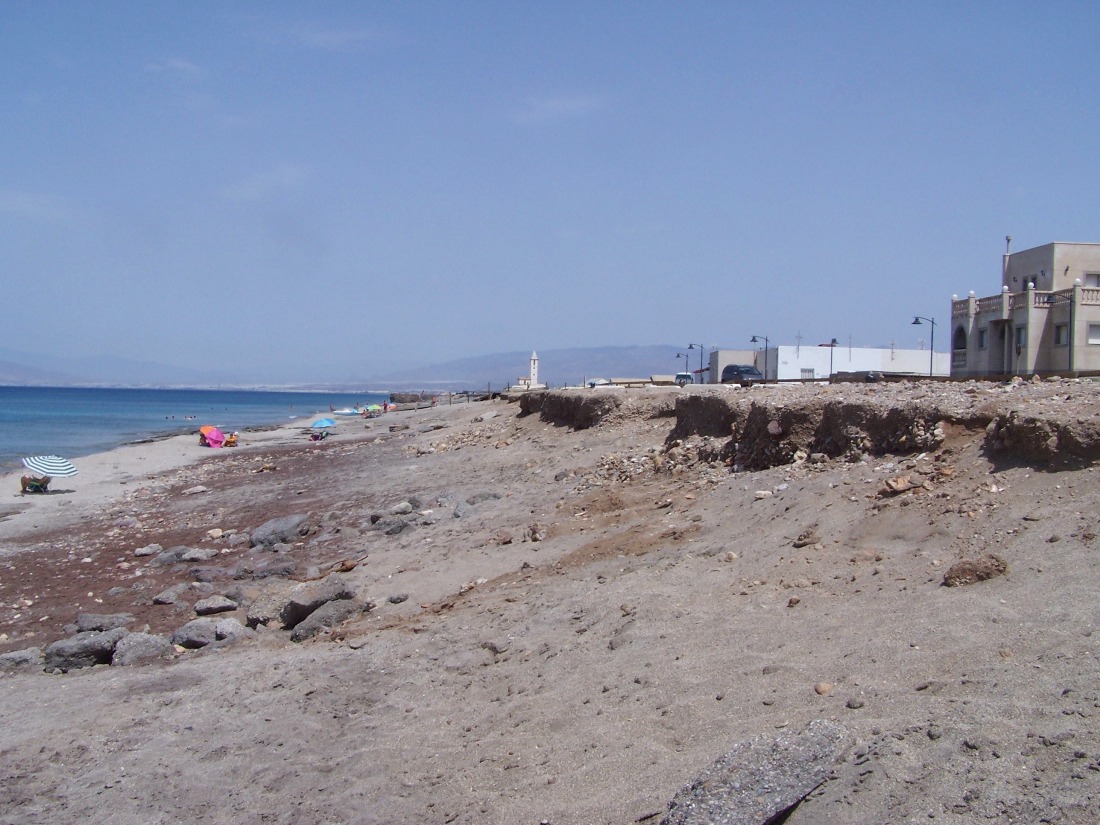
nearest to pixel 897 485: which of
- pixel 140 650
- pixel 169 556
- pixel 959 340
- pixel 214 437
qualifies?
pixel 140 650

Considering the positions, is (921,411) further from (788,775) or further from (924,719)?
(788,775)

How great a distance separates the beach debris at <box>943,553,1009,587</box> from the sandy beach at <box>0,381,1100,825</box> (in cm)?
8

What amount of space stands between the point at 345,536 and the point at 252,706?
7308 millimetres

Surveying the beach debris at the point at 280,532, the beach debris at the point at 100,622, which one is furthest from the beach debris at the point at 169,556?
the beach debris at the point at 100,622

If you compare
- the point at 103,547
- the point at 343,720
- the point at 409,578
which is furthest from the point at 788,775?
the point at 103,547

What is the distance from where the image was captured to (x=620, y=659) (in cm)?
667

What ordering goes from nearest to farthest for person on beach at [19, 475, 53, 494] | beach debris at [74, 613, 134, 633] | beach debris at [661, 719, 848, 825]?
beach debris at [661, 719, 848, 825] < beach debris at [74, 613, 134, 633] < person on beach at [19, 475, 53, 494]

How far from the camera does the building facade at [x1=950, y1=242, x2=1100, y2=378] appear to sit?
1189 inches

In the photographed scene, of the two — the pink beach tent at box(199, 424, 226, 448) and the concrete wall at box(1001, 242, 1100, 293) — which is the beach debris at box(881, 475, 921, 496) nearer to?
the concrete wall at box(1001, 242, 1100, 293)

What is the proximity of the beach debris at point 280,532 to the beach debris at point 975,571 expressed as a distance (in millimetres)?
10776

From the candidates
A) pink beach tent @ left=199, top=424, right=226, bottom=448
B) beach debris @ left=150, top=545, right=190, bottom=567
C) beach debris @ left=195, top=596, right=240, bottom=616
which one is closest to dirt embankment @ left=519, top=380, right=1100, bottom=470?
beach debris @ left=195, top=596, right=240, bottom=616

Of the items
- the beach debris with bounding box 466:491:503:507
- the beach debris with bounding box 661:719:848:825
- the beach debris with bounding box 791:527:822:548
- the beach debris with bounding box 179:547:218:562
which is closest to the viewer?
the beach debris with bounding box 661:719:848:825

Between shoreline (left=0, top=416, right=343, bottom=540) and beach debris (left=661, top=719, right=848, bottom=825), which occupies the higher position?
beach debris (left=661, top=719, right=848, bottom=825)

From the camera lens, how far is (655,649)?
667 cm
